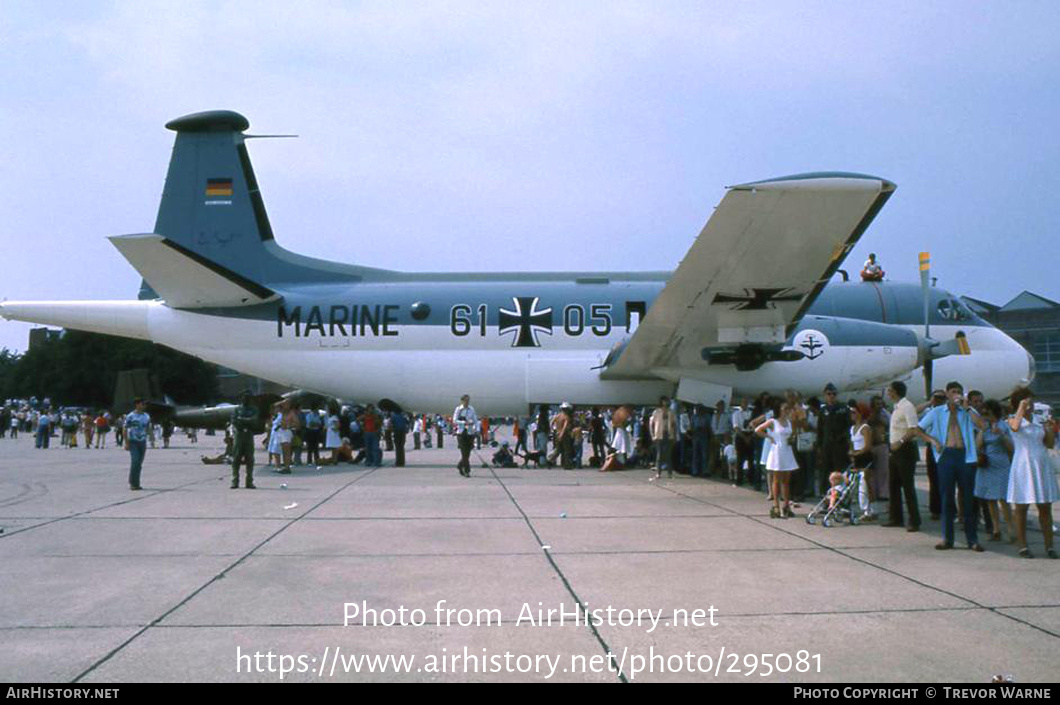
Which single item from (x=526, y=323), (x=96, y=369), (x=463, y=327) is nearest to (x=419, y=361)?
Result: (x=463, y=327)

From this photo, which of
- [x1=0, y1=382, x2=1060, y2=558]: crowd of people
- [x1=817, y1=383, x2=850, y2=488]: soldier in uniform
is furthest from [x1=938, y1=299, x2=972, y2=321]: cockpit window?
[x1=817, y1=383, x2=850, y2=488]: soldier in uniform

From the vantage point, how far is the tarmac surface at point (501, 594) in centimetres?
457

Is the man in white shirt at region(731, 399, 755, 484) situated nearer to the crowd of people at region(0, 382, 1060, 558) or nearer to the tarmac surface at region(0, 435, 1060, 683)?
the crowd of people at region(0, 382, 1060, 558)

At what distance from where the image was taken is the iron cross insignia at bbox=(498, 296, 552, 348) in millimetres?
19672

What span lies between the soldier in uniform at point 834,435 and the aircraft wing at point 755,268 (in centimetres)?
277

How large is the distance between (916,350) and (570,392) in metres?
7.75

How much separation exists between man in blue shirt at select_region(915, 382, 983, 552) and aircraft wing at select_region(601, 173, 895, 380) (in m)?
4.14

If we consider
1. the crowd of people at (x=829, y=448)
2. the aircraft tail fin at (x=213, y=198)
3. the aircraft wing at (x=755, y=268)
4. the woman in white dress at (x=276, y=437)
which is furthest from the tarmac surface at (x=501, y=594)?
the aircraft tail fin at (x=213, y=198)

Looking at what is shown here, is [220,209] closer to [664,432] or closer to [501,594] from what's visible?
[664,432]

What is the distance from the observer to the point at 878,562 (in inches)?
298

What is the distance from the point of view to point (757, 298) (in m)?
15.5

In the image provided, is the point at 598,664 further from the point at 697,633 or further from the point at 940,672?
the point at 940,672

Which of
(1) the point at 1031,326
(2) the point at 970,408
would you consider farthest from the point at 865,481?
(1) the point at 1031,326

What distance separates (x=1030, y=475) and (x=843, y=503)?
8.86 ft
